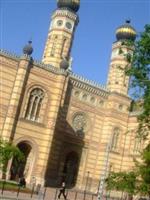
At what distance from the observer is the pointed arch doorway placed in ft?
124

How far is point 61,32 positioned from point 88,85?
22.9ft

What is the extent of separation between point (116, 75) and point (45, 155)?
14335mm

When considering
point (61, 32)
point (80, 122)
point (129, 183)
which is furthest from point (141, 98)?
point (61, 32)

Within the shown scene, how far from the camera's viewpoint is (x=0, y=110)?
108 feet

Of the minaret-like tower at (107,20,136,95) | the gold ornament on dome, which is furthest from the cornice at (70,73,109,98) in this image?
the gold ornament on dome

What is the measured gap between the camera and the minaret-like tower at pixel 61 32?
42.0 metres

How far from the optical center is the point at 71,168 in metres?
38.3

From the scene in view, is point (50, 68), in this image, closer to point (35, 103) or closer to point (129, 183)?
point (35, 103)

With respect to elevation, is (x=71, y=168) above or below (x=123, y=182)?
above

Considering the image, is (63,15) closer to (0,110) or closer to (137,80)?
(0,110)

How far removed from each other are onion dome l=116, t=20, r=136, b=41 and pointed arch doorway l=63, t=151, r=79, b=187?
1455cm

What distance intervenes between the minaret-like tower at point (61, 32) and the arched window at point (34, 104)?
688 centimetres

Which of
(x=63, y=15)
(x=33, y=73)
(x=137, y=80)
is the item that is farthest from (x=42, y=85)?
(x=137, y=80)

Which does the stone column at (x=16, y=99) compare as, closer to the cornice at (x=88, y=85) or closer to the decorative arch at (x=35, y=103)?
the decorative arch at (x=35, y=103)
